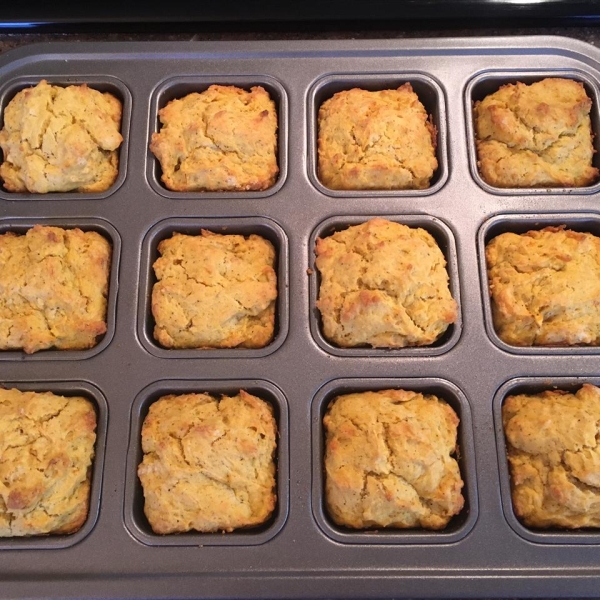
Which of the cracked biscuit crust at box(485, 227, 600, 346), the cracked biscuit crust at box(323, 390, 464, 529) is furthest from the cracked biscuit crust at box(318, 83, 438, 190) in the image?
the cracked biscuit crust at box(323, 390, 464, 529)

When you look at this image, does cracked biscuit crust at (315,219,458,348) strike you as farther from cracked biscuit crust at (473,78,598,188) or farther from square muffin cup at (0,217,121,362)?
square muffin cup at (0,217,121,362)

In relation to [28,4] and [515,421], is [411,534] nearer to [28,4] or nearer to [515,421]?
[515,421]

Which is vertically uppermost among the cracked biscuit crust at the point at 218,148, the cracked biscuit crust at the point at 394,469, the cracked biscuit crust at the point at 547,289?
the cracked biscuit crust at the point at 218,148

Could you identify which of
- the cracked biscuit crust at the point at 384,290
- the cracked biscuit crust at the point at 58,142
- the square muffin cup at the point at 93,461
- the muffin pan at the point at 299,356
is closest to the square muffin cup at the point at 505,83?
the muffin pan at the point at 299,356

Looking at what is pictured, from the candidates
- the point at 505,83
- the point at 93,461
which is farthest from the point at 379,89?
the point at 93,461

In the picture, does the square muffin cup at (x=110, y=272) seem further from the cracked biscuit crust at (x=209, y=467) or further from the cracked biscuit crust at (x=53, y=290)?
the cracked biscuit crust at (x=209, y=467)

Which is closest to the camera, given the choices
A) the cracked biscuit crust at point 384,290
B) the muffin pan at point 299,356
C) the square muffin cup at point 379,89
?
the muffin pan at point 299,356

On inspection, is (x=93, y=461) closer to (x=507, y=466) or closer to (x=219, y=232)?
(x=219, y=232)
